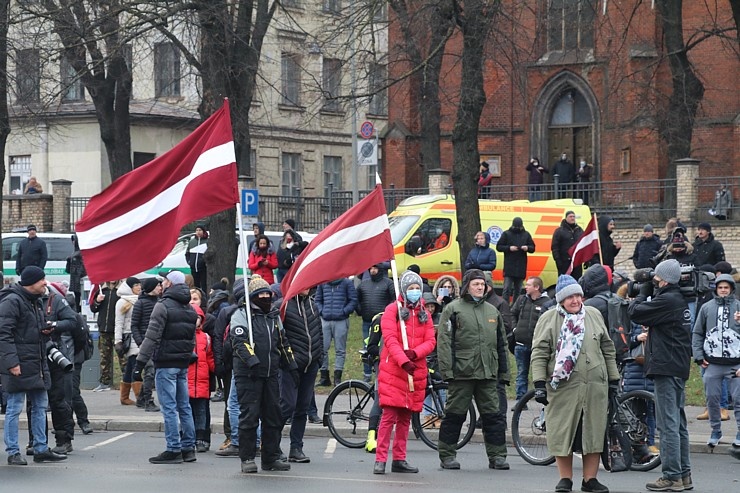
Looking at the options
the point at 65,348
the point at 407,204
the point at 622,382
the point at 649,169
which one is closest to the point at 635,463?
the point at 622,382

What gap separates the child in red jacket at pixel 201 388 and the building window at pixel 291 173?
135 feet

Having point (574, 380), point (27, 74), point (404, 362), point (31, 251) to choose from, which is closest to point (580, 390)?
point (574, 380)

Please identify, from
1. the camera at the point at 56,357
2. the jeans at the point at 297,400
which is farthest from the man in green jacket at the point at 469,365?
the camera at the point at 56,357

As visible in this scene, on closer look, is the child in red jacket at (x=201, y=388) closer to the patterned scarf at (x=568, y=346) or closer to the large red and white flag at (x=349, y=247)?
the large red and white flag at (x=349, y=247)

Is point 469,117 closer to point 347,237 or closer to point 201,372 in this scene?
point 201,372

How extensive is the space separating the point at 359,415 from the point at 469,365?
8.84 ft

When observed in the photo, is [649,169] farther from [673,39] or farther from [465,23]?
[465,23]

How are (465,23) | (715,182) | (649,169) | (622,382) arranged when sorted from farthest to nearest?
(649,169) < (715,182) < (465,23) < (622,382)

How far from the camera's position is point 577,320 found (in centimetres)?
1191

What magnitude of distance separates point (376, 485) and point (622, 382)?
162 inches

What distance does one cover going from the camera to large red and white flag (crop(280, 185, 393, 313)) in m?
13.5

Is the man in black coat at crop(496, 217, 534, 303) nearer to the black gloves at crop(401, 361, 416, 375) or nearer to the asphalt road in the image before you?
the asphalt road

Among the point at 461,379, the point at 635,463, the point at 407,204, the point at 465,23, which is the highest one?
the point at 465,23

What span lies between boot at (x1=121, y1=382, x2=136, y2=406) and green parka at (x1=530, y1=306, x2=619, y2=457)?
8740 millimetres
